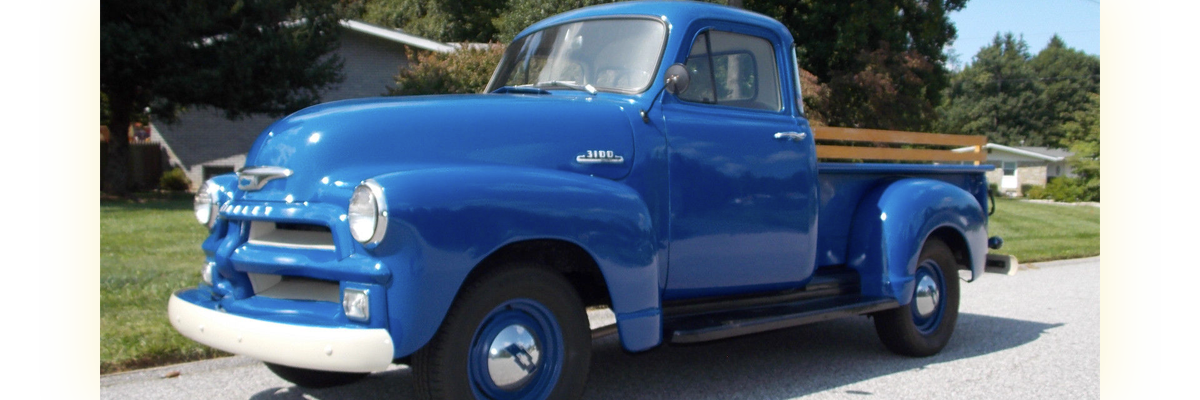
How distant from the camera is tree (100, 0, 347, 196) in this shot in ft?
56.7

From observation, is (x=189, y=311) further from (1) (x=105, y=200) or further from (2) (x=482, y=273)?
(1) (x=105, y=200)

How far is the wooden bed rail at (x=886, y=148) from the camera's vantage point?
6.84m

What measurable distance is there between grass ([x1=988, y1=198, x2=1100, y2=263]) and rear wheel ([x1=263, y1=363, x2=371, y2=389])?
909 centimetres

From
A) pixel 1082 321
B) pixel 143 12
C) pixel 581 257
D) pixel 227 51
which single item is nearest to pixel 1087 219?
pixel 1082 321

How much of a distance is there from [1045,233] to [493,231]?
1652 cm

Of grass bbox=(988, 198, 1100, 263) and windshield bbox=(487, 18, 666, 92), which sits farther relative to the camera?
grass bbox=(988, 198, 1100, 263)

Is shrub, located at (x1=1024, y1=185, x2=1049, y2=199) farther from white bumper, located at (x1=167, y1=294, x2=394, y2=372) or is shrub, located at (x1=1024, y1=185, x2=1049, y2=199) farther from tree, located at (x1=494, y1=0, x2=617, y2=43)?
white bumper, located at (x1=167, y1=294, x2=394, y2=372)

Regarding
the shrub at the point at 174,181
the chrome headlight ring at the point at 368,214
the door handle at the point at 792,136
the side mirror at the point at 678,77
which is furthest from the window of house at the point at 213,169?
the chrome headlight ring at the point at 368,214

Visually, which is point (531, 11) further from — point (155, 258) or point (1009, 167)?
point (1009, 167)

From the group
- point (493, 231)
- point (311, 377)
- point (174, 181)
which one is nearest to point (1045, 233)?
point (311, 377)

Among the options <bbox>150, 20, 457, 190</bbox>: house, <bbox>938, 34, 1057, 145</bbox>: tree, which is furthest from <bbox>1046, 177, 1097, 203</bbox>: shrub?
<bbox>150, 20, 457, 190</bbox>: house

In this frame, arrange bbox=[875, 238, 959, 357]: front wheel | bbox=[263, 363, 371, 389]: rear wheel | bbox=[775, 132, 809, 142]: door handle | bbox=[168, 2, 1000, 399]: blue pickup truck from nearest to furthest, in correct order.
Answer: bbox=[168, 2, 1000, 399]: blue pickup truck → bbox=[263, 363, 371, 389]: rear wheel → bbox=[775, 132, 809, 142]: door handle → bbox=[875, 238, 959, 357]: front wheel

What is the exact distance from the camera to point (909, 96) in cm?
2909

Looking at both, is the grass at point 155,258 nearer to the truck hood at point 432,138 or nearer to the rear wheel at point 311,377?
the rear wheel at point 311,377
